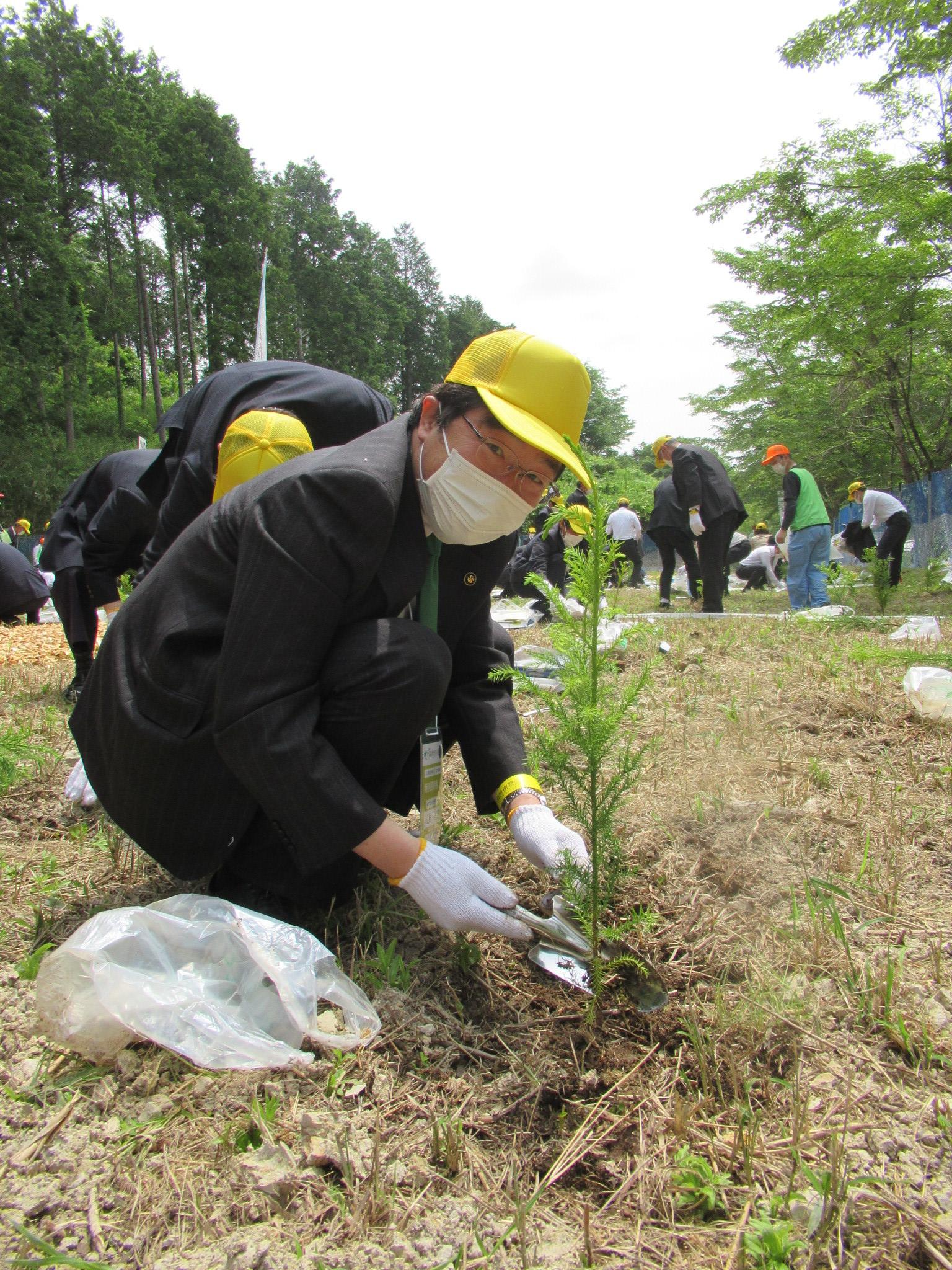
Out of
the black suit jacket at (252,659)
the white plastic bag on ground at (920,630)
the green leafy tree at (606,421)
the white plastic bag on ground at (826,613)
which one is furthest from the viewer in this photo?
the green leafy tree at (606,421)

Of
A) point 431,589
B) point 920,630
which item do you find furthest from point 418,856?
point 920,630

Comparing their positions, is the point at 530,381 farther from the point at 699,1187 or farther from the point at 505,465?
the point at 699,1187

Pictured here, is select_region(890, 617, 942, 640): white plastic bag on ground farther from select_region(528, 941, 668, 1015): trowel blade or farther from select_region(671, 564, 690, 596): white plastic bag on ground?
select_region(671, 564, 690, 596): white plastic bag on ground

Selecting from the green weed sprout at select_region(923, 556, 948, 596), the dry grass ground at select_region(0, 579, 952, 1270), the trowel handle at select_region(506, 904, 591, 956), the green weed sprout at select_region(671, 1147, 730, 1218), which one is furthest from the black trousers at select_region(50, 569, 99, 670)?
the green weed sprout at select_region(923, 556, 948, 596)

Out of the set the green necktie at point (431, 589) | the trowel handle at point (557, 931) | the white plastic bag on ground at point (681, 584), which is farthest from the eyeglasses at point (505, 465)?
the white plastic bag on ground at point (681, 584)

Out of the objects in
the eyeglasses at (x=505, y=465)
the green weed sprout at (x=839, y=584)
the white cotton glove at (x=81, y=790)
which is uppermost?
the eyeglasses at (x=505, y=465)

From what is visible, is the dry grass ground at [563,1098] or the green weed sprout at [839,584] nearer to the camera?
the dry grass ground at [563,1098]

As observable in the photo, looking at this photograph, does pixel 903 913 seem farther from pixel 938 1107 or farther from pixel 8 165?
pixel 8 165

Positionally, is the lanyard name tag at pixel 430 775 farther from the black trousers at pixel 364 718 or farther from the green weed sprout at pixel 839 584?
the green weed sprout at pixel 839 584

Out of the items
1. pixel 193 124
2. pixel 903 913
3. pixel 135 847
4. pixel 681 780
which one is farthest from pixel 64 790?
pixel 193 124

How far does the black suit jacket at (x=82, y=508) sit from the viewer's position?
3.99 m

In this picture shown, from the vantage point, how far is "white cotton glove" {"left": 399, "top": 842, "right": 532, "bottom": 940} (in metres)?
1.64

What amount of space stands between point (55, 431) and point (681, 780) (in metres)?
30.0

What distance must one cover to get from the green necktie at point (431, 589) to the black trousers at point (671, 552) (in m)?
6.42
